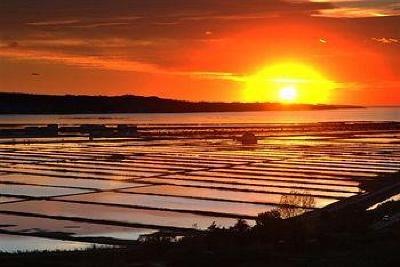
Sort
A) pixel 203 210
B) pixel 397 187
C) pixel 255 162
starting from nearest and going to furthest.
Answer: pixel 203 210 → pixel 397 187 → pixel 255 162

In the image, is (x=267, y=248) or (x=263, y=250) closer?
(x=263, y=250)

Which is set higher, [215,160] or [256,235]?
[215,160]

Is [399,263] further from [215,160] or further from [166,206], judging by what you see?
[215,160]

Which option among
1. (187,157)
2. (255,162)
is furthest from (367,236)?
(187,157)

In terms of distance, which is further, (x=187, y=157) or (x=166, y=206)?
(x=187, y=157)

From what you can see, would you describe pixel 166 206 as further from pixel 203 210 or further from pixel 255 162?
pixel 255 162

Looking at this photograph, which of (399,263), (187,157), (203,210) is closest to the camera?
(399,263)
